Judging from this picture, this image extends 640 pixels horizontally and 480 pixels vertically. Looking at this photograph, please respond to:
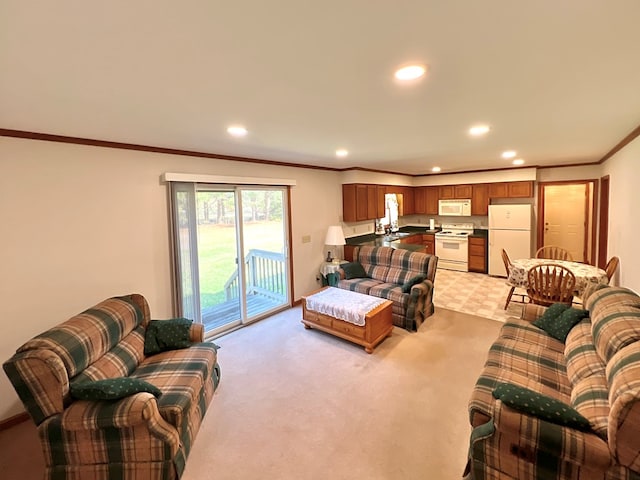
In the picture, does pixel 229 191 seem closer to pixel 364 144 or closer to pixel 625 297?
pixel 364 144

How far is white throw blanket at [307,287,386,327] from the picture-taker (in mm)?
3494

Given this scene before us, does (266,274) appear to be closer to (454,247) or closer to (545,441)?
(545,441)

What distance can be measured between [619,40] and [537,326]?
2.40m

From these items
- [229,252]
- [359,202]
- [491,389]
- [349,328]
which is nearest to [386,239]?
[359,202]

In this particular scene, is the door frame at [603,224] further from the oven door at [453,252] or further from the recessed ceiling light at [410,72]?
the recessed ceiling light at [410,72]

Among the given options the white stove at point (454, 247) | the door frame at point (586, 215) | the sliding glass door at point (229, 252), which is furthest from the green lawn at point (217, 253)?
the door frame at point (586, 215)

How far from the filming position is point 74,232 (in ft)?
8.96

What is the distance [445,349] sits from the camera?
11.3 feet

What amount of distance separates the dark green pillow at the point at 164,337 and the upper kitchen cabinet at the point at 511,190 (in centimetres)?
670

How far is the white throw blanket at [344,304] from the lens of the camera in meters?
3.49

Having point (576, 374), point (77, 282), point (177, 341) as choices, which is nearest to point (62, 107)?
point (77, 282)

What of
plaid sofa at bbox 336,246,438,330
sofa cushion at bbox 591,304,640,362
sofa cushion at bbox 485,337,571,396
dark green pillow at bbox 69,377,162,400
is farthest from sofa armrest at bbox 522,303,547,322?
dark green pillow at bbox 69,377,162,400

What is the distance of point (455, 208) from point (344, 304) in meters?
4.93

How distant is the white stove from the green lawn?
4.67m
